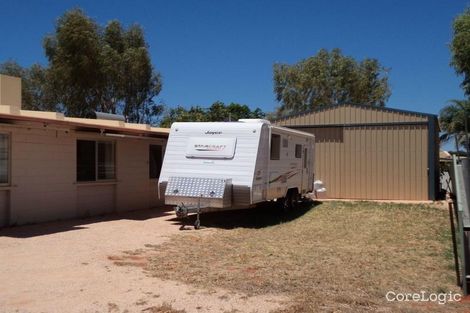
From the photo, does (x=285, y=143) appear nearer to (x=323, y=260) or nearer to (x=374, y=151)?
(x=374, y=151)

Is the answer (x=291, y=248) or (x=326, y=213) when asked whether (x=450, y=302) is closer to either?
(x=291, y=248)

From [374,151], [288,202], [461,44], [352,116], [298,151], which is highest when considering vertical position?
[461,44]

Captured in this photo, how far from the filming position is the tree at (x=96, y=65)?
2797cm

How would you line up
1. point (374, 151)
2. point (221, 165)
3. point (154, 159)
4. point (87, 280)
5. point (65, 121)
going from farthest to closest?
1. point (374, 151)
2. point (154, 159)
3. point (221, 165)
4. point (65, 121)
5. point (87, 280)

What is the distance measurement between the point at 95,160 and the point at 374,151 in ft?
32.2

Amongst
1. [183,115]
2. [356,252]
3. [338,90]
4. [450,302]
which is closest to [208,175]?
[356,252]

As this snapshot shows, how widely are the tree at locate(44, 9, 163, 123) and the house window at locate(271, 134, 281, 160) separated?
17.8 meters

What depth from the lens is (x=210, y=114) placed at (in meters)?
39.8

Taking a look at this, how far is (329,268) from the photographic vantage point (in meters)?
7.43

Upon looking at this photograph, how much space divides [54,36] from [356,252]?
24.6m

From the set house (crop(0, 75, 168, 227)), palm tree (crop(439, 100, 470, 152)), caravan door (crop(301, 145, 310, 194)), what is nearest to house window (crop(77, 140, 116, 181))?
house (crop(0, 75, 168, 227))

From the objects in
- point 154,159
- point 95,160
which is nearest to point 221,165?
point 95,160

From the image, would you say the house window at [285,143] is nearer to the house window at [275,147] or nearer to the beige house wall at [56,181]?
the house window at [275,147]

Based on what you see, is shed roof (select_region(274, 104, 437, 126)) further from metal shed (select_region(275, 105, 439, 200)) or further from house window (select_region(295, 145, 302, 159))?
house window (select_region(295, 145, 302, 159))
